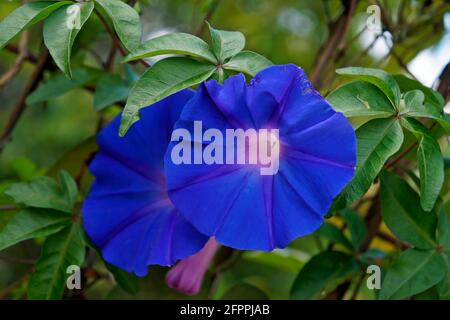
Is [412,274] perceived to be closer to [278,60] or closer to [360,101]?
[360,101]

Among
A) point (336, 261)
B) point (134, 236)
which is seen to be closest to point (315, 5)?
point (336, 261)

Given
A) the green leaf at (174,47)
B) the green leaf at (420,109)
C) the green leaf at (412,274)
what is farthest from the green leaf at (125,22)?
the green leaf at (412,274)

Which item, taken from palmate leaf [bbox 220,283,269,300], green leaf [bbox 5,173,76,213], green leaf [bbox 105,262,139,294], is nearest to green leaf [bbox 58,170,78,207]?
green leaf [bbox 5,173,76,213]

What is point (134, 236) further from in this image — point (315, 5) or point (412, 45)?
point (315, 5)

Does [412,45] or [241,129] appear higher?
[241,129]

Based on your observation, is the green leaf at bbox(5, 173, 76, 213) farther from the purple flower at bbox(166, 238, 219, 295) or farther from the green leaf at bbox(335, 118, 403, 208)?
the green leaf at bbox(335, 118, 403, 208)

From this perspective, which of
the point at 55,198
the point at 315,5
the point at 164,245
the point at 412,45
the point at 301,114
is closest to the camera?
the point at 301,114

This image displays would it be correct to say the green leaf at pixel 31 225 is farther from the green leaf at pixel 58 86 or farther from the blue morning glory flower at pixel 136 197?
the green leaf at pixel 58 86
